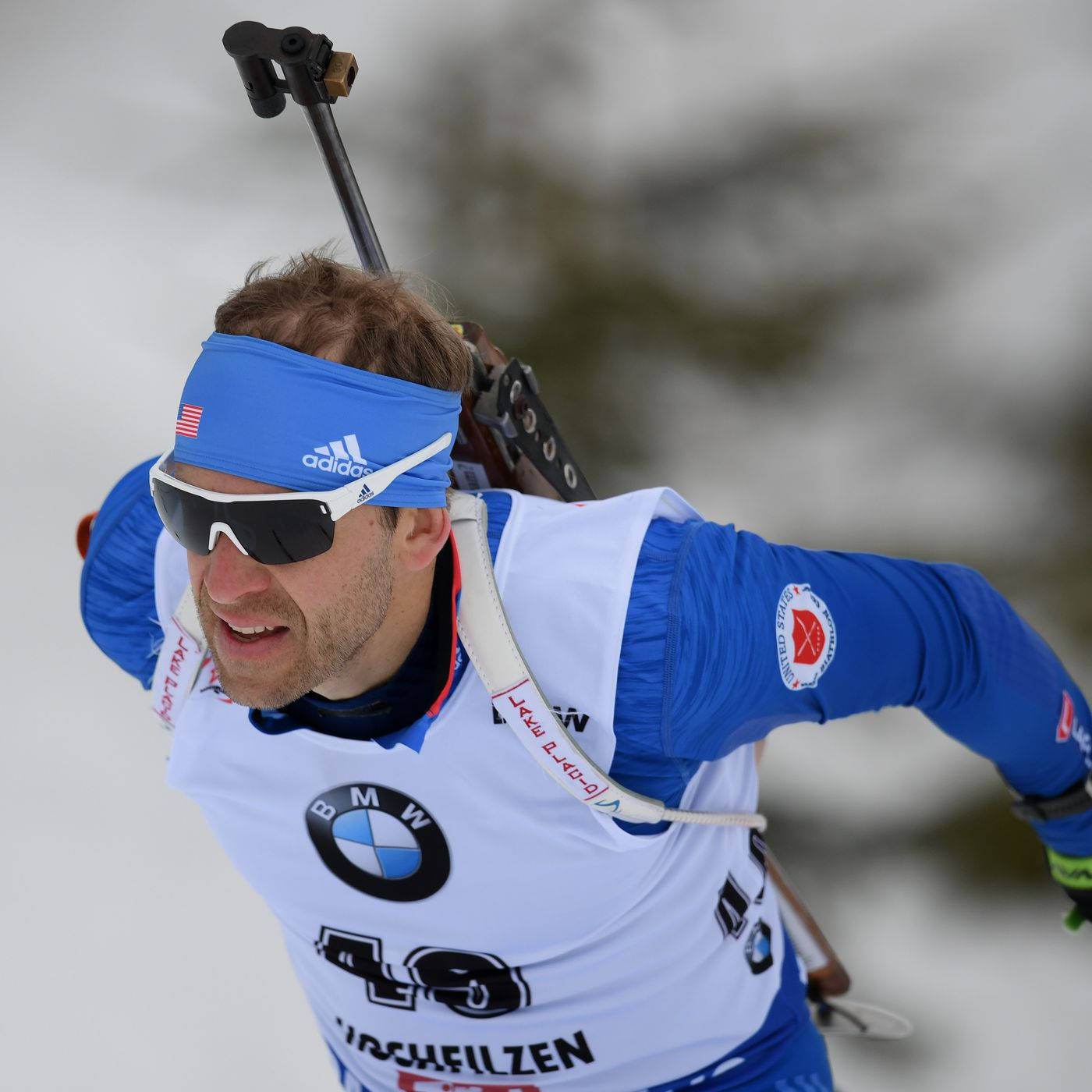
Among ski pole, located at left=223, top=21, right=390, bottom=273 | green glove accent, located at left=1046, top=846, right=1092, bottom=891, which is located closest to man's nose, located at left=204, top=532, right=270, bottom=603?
ski pole, located at left=223, top=21, right=390, bottom=273

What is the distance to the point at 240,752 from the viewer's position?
1.43m

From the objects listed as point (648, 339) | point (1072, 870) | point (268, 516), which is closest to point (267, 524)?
point (268, 516)

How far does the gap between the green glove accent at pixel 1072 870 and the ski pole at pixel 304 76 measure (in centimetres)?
115

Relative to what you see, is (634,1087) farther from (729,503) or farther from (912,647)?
(729,503)

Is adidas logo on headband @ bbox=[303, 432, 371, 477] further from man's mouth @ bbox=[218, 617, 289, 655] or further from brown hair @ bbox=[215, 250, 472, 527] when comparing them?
man's mouth @ bbox=[218, 617, 289, 655]

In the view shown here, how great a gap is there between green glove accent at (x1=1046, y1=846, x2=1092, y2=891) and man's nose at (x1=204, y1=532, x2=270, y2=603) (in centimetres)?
113

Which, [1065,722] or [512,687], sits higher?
[512,687]

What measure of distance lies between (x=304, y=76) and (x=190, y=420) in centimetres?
42

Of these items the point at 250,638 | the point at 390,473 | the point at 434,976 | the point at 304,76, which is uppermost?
the point at 304,76

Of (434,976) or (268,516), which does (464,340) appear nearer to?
(268,516)

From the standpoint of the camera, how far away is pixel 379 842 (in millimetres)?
1380

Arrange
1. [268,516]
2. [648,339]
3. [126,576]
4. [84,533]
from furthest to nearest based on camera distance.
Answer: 1. [648,339]
2. [84,533]
3. [126,576]
4. [268,516]

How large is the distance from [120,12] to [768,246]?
139 cm

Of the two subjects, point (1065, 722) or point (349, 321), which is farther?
point (1065, 722)
